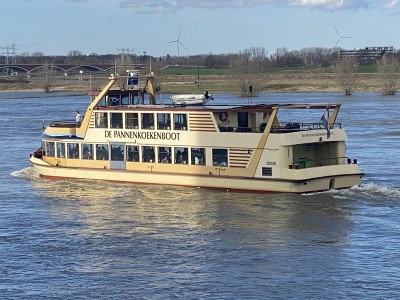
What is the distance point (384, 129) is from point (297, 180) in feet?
110

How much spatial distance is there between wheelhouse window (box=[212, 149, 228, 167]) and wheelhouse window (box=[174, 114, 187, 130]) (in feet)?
6.87

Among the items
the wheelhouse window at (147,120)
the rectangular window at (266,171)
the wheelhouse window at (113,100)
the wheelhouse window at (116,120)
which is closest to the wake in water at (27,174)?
the wheelhouse window at (113,100)

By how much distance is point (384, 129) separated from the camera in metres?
72.1

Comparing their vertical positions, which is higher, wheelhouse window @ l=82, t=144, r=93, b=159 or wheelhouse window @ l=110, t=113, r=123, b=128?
wheelhouse window @ l=110, t=113, r=123, b=128

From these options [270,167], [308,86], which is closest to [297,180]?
[270,167]

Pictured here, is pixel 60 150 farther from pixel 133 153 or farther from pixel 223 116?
pixel 223 116

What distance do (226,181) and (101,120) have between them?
8351 mm

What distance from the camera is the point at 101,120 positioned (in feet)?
155

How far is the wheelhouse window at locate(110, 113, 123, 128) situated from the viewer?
46.6 meters

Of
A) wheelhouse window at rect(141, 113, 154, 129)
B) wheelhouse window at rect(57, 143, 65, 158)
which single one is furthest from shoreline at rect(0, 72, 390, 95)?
wheelhouse window at rect(141, 113, 154, 129)

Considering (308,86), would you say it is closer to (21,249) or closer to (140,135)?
(140,135)

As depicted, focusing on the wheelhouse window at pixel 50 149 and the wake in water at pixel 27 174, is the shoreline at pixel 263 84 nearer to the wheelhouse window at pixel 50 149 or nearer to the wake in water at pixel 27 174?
the wake in water at pixel 27 174

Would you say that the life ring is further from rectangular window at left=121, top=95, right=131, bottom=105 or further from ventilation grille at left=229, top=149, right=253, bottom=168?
rectangular window at left=121, top=95, right=131, bottom=105

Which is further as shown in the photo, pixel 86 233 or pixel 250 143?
pixel 250 143
